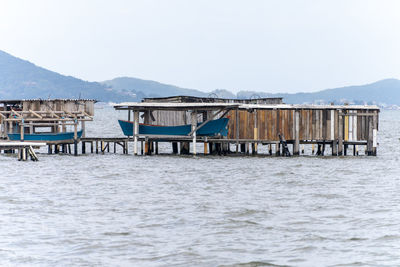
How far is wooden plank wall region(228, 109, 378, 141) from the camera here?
41.6m

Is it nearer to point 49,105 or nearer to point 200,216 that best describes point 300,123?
point 49,105

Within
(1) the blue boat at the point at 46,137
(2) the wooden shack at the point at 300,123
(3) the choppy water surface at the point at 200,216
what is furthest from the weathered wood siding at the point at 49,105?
(3) the choppy water surface at the point at 200,216

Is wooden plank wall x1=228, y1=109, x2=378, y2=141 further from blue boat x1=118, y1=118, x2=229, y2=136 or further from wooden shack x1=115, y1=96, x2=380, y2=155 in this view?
blue boat x1=118, y1=118, x2=229, y2=136

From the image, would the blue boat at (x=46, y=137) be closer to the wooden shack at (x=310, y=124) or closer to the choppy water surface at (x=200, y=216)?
the choppy water surface at (x=200, y=216)

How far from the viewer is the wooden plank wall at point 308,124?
136ft

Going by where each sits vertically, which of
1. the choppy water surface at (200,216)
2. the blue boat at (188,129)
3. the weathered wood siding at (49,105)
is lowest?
the choppy water surface at (200,216)

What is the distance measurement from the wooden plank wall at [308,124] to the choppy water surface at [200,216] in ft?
19.3

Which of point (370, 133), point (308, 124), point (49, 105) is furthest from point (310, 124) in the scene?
point (49, 105)

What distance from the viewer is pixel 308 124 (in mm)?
41594

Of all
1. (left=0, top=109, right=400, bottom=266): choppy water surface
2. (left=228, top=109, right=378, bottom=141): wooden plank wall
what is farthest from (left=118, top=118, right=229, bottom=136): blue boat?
(left=0, top=109, right=400, bottom=266): choppy water surface

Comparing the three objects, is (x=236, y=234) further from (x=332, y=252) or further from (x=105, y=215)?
(x=105, y=215)

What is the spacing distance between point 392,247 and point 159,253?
229 inches

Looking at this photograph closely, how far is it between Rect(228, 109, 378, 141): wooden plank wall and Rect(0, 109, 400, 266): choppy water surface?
19.3ft

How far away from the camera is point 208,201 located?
2355 centimetres
